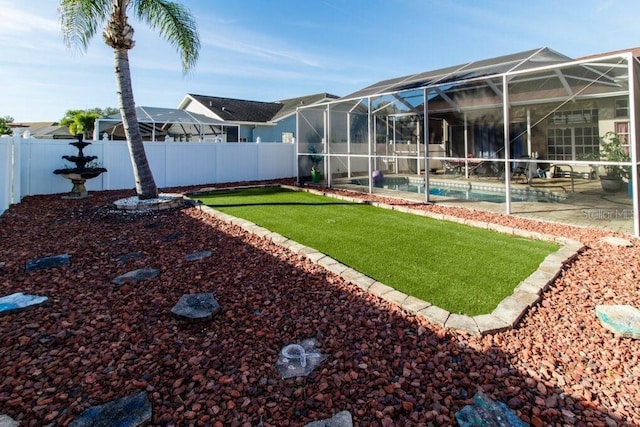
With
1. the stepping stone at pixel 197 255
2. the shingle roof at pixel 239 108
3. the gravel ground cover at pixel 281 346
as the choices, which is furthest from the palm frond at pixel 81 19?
the shingle roof at pixel 239 108

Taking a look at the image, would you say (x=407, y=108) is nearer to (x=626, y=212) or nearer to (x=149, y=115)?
(x=626, y=212)

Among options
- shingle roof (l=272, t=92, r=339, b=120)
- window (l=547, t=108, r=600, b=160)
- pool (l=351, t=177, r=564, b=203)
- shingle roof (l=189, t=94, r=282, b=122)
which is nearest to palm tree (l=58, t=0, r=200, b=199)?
pool (l=351, t=177, r=564, b=203)

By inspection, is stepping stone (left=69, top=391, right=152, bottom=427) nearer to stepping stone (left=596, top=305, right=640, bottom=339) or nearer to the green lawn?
the green lawn

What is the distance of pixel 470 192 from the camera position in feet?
37.2

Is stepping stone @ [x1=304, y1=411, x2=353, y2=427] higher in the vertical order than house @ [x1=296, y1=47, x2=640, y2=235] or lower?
lower

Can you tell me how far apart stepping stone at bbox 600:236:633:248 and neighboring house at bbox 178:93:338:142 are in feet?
67.5

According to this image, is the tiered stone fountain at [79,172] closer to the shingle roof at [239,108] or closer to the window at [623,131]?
the window at [623,131]

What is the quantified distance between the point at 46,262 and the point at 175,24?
7381 mm

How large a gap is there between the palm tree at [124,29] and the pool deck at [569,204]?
22.1ft

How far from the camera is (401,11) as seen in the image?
45.0 feet

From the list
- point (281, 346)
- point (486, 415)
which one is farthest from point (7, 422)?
point (486, 415)

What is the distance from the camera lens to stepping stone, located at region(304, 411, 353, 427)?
2.01m

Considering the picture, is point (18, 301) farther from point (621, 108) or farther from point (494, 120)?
point (494, 120)

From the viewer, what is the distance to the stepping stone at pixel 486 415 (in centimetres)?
202
